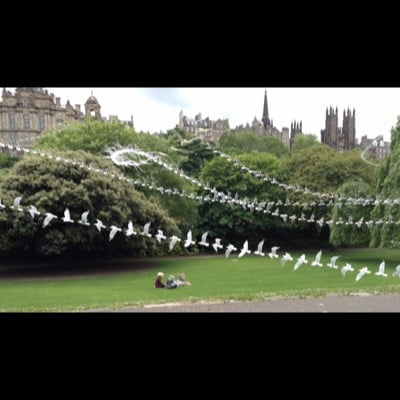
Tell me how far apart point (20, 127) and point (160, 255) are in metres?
24.9

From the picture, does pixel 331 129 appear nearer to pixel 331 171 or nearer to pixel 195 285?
pixel 331 171

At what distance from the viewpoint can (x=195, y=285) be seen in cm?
1101

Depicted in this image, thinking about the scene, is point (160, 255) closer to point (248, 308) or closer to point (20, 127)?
point (248, 308)

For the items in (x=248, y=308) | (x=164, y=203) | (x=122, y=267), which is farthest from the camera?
(x=164, y=203)

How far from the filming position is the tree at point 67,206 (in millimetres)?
12719

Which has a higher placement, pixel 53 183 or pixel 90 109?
pixel 90 109

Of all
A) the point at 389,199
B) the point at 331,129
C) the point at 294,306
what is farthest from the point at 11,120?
the point at 331,129

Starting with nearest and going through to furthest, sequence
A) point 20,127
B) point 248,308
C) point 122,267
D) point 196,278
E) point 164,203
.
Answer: point 248,308 < point 196,278 < point 122,267 < point 164,203 < point 20,127

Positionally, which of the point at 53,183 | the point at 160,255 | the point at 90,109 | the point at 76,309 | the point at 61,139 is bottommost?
the point at 160,255

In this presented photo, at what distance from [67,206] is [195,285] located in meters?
4.70

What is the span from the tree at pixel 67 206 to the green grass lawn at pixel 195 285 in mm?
1276

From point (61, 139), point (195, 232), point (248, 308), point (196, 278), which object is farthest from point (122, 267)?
point (248, 308)

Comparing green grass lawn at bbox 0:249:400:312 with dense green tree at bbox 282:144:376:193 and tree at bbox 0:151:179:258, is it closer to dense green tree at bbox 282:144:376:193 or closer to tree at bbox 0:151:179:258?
tree at bbox 0:151:179:258

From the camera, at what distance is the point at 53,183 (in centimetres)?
1288
